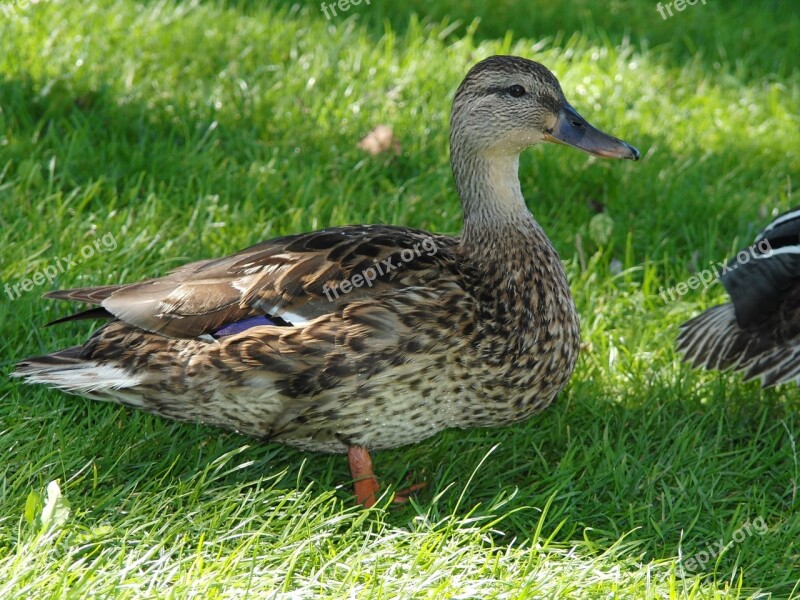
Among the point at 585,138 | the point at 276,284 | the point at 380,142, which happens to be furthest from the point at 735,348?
the point at 380,142

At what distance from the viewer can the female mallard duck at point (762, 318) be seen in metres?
3.93

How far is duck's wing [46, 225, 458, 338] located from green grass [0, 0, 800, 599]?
38 centimetres

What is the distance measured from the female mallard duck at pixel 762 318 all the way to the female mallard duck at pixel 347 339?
699mm

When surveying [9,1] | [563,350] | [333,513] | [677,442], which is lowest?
[333,513]

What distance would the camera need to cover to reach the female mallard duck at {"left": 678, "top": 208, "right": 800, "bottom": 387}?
155 inches

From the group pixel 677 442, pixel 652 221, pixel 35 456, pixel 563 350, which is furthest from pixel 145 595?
pixel 652 221

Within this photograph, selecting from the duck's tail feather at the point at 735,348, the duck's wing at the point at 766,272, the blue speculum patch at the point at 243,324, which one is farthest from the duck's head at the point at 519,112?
the blue speculum patch at the point at 243,324

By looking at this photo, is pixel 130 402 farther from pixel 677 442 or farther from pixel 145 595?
pixel 677 442

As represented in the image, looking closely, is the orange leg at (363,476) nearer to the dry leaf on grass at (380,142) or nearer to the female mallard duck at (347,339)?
the female mallard duck at (347,339)

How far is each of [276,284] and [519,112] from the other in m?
1.07

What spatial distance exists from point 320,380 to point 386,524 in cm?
48

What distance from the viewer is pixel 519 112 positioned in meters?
3.79

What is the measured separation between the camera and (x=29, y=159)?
4738mm

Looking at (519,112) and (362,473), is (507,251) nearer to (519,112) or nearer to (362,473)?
(519,112)
